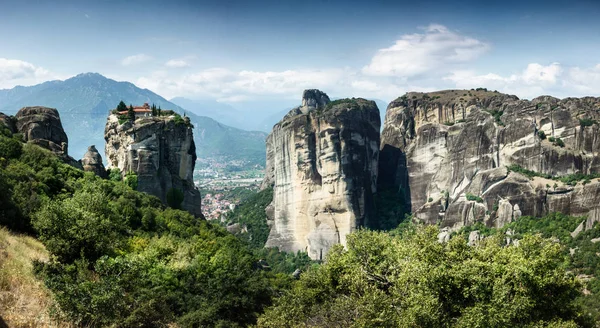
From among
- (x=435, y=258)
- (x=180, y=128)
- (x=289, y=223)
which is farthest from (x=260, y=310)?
(x=289, y=223)

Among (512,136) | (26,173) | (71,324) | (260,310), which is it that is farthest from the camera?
(512,136)

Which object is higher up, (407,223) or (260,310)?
(260,310)

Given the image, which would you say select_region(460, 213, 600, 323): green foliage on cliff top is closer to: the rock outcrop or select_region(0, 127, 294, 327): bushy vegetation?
select_region(0, 127, 294, 327): bushy vegetation

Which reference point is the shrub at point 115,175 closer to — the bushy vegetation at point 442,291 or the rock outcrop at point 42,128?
the rock outcrop at point 42,128

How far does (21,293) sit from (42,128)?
83.4 feet

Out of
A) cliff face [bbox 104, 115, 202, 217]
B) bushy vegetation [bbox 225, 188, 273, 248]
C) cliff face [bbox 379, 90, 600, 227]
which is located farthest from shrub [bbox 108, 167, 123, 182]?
cliff face [bbox 379, 90, 600, 227]

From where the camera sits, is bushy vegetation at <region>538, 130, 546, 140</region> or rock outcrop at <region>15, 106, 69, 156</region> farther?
bushy vegetation at <region>538, 130, 546, 140</region>

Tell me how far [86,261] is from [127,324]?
9.98ft

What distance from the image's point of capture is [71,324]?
9.80 m

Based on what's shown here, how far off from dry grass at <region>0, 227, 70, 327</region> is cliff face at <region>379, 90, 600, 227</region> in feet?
150

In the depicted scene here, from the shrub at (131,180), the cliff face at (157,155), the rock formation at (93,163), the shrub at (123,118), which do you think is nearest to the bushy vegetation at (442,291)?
the shrub at (131,180)

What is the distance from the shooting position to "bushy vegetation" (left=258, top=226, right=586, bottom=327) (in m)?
13.2

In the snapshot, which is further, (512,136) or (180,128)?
(512,136)

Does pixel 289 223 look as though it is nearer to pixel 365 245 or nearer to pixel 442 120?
pixel 442 120
